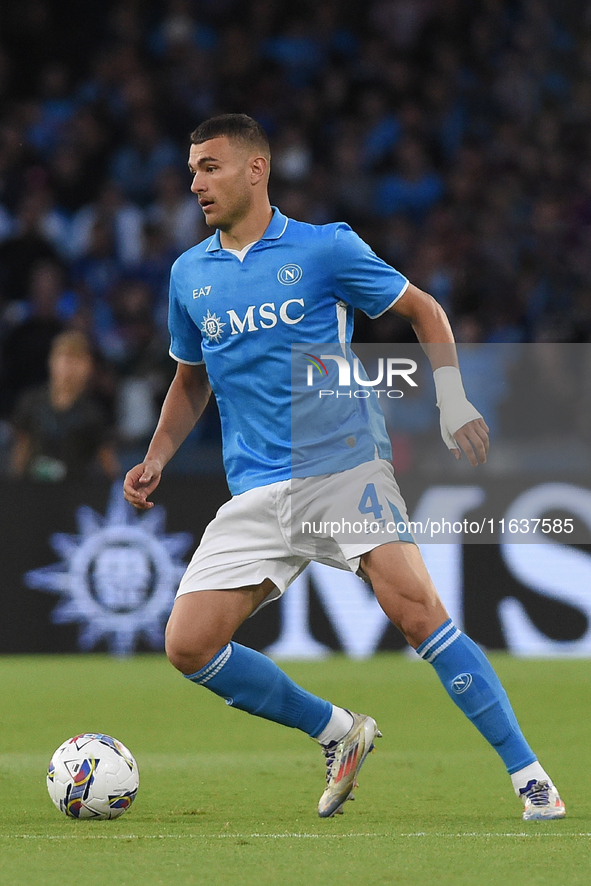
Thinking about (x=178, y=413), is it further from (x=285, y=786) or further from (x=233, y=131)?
(x=285, y=786)

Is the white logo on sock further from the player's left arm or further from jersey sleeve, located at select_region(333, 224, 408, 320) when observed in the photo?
jersey sleeve, located at select_region(333, 224, 408, 320)

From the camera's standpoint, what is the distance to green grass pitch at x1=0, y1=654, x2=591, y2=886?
3400 mm

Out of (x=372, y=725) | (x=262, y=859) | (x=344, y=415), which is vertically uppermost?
(x=344, y=415)

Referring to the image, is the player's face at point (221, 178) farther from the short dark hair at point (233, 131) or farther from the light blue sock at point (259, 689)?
the light blue sock at point (259, 689)

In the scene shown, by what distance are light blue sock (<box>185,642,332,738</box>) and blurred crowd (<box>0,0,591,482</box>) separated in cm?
509

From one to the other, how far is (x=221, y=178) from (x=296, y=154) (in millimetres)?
7762

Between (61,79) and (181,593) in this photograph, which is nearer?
(181,593)

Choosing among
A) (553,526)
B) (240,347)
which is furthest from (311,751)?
(553,526)

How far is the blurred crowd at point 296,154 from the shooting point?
10594mm

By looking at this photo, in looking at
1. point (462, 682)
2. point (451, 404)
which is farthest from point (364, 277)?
point (462, 682)

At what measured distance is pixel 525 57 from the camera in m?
12.9

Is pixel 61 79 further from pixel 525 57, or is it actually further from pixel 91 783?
pixel 91 783

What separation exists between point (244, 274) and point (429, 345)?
64 cm

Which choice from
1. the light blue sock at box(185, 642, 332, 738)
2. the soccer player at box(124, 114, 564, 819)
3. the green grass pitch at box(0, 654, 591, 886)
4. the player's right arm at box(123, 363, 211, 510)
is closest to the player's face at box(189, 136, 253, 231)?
the soccer player at box(124, 114, 564, 819)
